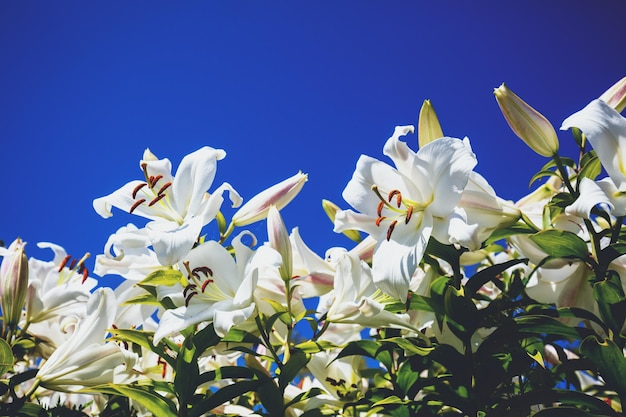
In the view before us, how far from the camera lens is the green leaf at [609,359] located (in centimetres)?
87

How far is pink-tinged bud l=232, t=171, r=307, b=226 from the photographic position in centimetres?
112

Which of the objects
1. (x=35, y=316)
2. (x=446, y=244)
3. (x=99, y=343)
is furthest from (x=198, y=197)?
(x=35, y=316)

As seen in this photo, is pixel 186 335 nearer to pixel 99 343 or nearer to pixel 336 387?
pixel 99 343

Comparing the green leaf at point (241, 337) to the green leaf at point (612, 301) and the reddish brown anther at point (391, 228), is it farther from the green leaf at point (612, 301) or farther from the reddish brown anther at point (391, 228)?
the green leaf at point (612, 301)

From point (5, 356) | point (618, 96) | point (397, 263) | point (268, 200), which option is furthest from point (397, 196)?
point (5, 356)

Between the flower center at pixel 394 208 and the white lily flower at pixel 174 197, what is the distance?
0.30 m

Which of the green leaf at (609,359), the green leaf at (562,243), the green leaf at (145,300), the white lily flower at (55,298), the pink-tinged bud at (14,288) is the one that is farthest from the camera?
the white lily flower at (55,298)

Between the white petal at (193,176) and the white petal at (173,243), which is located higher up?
the white petal at (193,176)

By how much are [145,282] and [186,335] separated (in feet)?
0.41

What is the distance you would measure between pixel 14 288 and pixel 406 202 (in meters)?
0.91

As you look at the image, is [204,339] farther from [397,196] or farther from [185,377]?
[397,196]

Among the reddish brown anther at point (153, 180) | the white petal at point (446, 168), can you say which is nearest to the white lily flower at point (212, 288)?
the reddish brown anther at point (153, 180)

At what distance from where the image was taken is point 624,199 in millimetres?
918

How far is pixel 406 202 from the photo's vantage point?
1.06 metres
